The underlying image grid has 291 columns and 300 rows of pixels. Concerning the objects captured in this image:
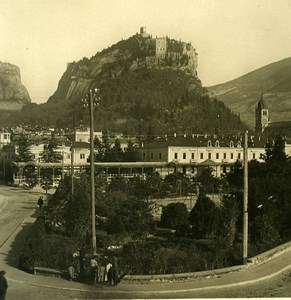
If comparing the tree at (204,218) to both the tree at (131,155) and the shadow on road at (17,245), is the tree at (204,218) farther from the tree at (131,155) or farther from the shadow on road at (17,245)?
the tree at (131,155)

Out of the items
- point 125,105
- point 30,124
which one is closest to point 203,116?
point 125,105

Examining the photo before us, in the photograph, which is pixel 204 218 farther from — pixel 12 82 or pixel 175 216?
pixel 12 82

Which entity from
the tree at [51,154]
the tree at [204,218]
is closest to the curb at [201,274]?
the tree at [204,218]

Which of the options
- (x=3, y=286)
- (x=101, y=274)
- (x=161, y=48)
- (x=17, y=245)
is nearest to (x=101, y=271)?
(x=101, y=274)

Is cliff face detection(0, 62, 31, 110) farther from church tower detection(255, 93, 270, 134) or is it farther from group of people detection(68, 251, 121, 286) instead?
church tower detection(255, 93, 270, 134)

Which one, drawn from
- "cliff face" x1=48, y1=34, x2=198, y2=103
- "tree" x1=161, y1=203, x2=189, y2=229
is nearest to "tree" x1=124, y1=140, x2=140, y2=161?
"tree" x1=161, y1=203, x2=189, y2=229

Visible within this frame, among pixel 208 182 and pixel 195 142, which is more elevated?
pixel 195 142

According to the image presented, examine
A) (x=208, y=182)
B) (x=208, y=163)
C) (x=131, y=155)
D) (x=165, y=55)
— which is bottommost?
(x=208, y=182)
